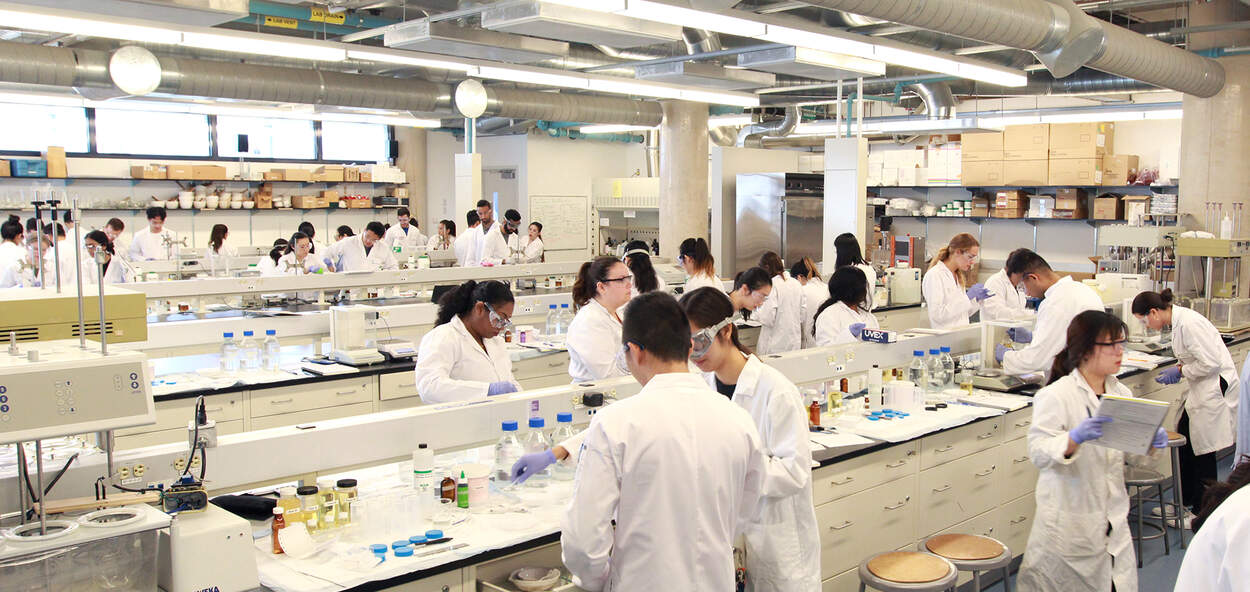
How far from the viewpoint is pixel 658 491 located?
2.33 m

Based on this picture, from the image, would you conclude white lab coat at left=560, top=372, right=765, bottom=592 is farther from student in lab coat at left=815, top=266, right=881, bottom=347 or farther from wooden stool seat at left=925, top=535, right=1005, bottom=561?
student in lab coat at left=815, top=266, right=881, bottom=347

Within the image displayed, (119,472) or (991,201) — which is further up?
(991,201)

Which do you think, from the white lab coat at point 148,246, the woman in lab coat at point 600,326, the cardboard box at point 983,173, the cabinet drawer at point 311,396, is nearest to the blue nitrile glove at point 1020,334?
the woman in lab coat at point 600,326

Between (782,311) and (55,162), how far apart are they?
28.0ft

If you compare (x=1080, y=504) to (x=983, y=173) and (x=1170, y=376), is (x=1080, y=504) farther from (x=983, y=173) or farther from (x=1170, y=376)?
(x=983, y=173)

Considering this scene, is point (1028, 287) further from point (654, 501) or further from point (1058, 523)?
point (654, 501)

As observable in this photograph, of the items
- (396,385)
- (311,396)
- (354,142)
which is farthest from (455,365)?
(354,142)

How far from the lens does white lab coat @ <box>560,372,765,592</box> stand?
2312mm

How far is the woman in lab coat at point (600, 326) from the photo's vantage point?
182 inches

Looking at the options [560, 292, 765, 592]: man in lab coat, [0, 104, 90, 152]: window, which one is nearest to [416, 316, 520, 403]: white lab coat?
[560, 292, 765, 592]: man in lab coat

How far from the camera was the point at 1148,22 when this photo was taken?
908 centimetres

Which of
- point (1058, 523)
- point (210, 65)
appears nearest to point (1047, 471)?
point (1058, 523)

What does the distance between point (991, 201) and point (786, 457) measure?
977 centimetres

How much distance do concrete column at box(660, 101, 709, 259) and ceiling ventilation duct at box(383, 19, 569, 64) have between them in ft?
15.0
